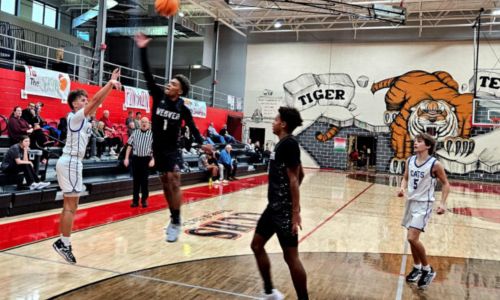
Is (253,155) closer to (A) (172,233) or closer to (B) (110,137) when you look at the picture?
(B) (110,137)

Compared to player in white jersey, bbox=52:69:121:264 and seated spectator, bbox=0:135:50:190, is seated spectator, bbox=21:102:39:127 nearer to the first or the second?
seated spectator, bbox=0:135:50:190

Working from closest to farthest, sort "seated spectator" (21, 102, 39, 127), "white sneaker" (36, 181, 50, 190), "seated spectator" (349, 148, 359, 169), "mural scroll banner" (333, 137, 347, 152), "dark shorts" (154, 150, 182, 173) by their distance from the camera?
"dark shorts" (154, 150, 182, 173) < "white sneaker" (36, 181, 50, 190) < "seated spectator" (21, 102, 39, 127) < "mural scroll banner" (333, 137, 347, 152) < "seated spectator" (349, 148, 359, 169)

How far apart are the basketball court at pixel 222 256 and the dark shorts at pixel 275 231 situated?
0.84 metres

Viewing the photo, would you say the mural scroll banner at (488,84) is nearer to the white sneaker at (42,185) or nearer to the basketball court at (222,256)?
the basketball court at (222,256)

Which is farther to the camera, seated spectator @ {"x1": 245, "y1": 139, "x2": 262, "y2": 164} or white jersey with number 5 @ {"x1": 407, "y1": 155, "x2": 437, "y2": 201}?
seated spectator @ {"x1": 245, "y1": 139, "x2": 262, "y2": 164}

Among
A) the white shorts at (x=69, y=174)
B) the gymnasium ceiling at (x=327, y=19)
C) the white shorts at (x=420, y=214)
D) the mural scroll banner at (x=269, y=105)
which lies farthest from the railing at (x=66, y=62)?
the white shorts at (x=420, y=214)

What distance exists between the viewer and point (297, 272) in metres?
3.56

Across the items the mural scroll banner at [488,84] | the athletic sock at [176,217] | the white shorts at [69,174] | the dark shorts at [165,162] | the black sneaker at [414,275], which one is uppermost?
the mural scroll banner at [488,84]

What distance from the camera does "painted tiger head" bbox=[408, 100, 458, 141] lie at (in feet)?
72.7

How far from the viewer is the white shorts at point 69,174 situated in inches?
179

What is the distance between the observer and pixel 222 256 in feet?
18.1

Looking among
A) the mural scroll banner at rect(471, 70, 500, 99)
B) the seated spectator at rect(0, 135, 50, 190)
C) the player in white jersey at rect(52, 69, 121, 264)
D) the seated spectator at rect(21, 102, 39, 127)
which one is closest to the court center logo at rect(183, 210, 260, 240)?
the player in white jersey at rect(52, 69, 121, 264)

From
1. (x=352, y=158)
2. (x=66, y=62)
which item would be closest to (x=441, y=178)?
(x=66, y=62)

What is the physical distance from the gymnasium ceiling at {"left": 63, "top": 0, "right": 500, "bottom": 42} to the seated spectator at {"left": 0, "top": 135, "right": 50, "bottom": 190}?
1458 cm
